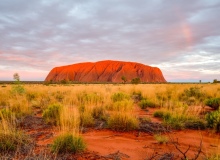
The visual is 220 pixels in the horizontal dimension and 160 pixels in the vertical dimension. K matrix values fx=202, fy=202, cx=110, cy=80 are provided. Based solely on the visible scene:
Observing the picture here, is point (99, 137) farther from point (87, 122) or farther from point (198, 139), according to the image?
point (198, 139)

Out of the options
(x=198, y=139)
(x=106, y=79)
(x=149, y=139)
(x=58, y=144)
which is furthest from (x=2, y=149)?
(x=106, y=79)

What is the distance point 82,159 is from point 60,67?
156782 mm

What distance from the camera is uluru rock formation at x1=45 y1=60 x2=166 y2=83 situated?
131 metres

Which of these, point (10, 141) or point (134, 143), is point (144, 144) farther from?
point (10, 141)

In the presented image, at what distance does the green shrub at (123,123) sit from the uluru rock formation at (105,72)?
119 m

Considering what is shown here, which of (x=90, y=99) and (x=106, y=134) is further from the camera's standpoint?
(x=90, y=99)

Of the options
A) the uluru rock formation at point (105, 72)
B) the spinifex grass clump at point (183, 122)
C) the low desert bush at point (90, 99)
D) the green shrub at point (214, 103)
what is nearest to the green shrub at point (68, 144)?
the spinifex grass clump at point (183, 122)

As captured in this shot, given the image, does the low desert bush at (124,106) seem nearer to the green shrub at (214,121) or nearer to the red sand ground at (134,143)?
the red sand ground at (134,143)

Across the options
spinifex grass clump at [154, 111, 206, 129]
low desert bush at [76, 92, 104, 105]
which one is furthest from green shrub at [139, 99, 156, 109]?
spinifex grass clump at [154, 111, 206, 129]

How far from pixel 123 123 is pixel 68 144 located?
6.26 feet

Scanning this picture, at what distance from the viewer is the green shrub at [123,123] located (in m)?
5.16

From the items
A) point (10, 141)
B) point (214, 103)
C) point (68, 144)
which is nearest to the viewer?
point (68, 144)

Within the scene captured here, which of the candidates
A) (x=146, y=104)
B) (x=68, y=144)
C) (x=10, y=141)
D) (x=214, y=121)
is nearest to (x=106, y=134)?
(x=68, y=144)

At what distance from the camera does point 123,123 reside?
5215 millimetres
